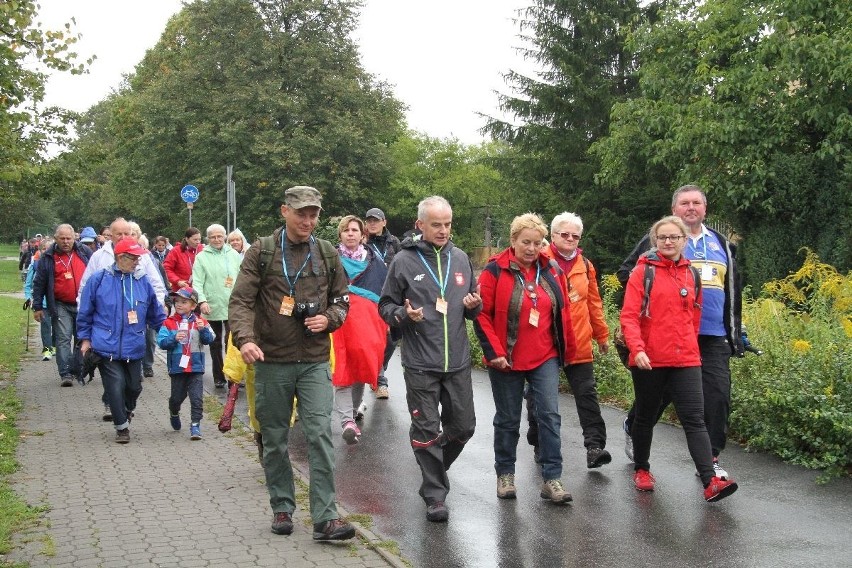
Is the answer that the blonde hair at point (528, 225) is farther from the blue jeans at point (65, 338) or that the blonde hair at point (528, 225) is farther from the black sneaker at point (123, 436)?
the blue jeans at point (65, 338)

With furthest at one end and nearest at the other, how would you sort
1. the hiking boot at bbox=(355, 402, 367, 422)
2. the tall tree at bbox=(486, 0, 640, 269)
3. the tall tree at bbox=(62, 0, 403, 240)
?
the tall tree at bbox=(62, 0, 403, 240) → the tall tree at bbox=(486, 0, 640, 269) → the hiking boot at bbox=(355, 402, 367, 422)

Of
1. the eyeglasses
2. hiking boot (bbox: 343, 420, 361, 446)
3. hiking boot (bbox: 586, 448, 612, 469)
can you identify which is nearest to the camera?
hiking boot (bbox: 586, 448, 612, 469)

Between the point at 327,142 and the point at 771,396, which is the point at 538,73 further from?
the point at 771,396

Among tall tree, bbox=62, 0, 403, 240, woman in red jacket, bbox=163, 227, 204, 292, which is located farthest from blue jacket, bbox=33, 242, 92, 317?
tall tree, bbox=62, 0, 403, 240

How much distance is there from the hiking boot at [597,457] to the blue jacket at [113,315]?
4.23 m

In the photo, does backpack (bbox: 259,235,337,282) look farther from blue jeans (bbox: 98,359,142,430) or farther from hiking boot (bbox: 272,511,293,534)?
blue jeans (bbox: 98,359,142,430)

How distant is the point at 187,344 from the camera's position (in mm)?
9453

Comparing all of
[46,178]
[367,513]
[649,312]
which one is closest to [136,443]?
[367,513]

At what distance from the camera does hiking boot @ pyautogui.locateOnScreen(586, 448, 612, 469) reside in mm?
7730

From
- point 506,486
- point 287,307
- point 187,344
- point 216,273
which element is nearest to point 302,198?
point 287,307

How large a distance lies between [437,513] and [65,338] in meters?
8.36

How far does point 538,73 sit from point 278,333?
26.5 metres

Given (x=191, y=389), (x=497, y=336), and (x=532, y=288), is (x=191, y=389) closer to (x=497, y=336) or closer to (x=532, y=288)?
(x=497, y=336)

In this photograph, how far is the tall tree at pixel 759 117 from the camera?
21266 millimetres
